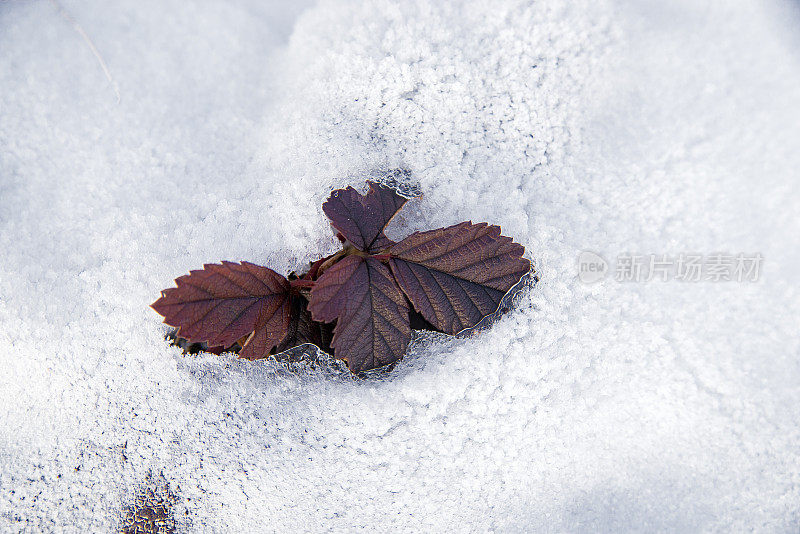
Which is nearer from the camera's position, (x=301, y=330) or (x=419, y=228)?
(x=301, y=330)

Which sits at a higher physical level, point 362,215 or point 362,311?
point 362,215

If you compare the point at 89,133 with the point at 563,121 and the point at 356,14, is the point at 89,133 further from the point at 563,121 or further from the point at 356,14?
the point at 563,121

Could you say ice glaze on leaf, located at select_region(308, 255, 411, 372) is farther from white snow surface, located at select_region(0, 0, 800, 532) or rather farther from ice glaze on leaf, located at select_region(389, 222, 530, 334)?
white snow surface, located at select_region(0, 0, 800, 532)

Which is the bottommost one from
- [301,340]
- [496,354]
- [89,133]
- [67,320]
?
[496,354]

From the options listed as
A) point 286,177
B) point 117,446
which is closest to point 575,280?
point 286,177
